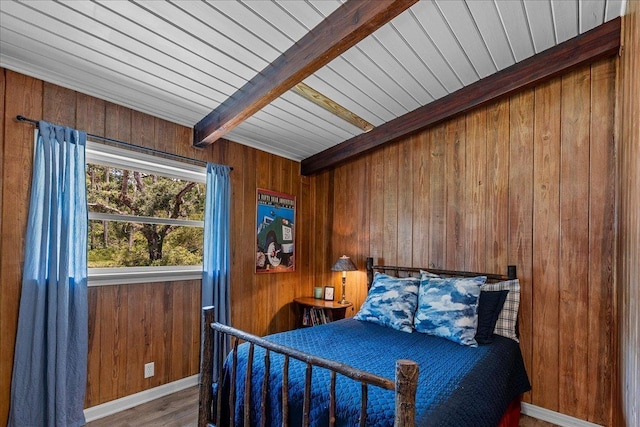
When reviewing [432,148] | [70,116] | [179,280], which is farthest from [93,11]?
[432,148]

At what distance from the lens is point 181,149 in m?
2.92

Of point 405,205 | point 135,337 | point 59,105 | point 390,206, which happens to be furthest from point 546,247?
point 59,105

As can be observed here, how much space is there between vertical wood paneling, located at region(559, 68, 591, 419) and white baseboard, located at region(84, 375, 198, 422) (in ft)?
9.91

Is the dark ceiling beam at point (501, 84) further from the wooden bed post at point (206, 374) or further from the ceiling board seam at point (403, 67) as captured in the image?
the wooden bed post at point (206, 374)

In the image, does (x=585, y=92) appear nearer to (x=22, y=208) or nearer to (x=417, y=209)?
(x=417, y=209)

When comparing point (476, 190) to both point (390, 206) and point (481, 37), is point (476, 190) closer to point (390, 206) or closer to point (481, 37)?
point (390, 206)

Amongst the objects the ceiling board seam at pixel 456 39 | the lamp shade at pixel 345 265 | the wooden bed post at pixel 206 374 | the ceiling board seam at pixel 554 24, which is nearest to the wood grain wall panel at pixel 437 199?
the ceiling board seam at pixel 456 39

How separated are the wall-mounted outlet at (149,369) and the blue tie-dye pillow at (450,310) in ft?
7.01

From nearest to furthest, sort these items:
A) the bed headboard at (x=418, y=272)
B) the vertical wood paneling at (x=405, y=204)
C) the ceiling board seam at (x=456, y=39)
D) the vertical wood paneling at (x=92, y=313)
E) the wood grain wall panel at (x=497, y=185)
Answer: the ceiling board seam at (x=456, y=39), the vertical wood paneling at (x=92, y=313), the bed headboard at (x=418, y=272), the wood grain wall panel at (x=497, y=185), the vertical wood paneling at (x=405, y=204)

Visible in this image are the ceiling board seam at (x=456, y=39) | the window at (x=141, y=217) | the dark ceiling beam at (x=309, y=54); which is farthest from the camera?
the window at (x=141, y=217)

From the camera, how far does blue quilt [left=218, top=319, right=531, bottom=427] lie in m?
1.38

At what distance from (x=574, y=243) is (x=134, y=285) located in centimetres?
341

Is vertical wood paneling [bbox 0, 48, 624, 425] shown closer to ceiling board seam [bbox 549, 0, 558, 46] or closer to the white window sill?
the white window sill

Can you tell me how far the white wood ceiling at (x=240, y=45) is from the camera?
1.71m
